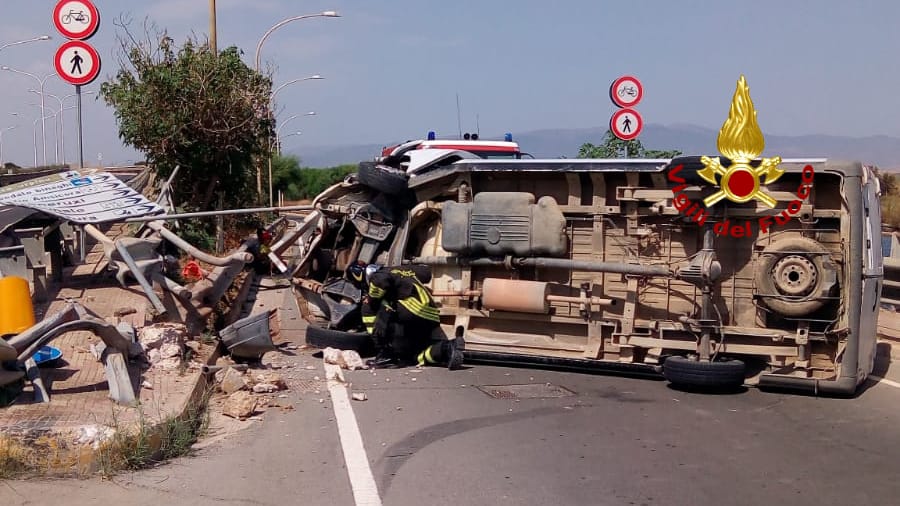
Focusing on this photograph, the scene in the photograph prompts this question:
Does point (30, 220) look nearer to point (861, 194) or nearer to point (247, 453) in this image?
point (247, 453)

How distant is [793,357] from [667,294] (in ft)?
4.54

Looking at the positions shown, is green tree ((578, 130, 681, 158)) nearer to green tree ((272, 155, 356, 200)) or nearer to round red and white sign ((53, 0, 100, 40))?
round red and white sign ((53, 0, 100, 40))

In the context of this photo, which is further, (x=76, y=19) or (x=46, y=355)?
(x=76, y=19)

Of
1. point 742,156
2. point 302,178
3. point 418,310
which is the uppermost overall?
point 742,156

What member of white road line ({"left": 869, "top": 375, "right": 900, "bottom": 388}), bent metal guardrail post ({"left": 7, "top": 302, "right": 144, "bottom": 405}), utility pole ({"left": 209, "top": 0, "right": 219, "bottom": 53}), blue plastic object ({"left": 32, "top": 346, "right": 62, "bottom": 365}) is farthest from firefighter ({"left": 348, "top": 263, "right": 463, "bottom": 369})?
utility pole ({"left": 209, "top": 0, "right": 219, "bottom": 53})

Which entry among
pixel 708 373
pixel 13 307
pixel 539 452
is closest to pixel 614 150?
pixel 708 373

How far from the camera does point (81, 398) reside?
7.55m

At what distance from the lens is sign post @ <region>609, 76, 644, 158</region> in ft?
49.8

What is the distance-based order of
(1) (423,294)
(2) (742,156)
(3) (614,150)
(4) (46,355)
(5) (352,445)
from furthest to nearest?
(3) (614,150), (1) (423,294), (2) (742,156), (4) (46,355), (5) (352,445)

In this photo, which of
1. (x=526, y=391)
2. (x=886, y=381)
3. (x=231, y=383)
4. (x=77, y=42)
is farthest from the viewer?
(x=77, y=42)

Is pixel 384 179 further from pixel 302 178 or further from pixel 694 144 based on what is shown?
pixel 302 178

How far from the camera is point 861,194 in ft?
28.9

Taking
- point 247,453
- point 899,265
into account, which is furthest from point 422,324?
point 899,265

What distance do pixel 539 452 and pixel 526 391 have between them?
2.34 meters
